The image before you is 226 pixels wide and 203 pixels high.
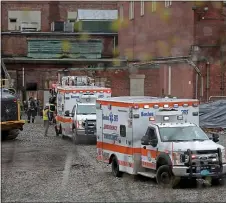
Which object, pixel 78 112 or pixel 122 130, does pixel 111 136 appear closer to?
pixel 122 130

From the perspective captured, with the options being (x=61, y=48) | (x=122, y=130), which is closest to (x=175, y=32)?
(x=61, y=48)

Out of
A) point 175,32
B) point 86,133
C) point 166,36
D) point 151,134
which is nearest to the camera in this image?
point 166,36

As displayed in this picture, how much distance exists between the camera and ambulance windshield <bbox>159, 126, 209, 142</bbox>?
1369 cm

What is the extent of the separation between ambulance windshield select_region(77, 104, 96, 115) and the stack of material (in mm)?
4961

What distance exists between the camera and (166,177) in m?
13.0

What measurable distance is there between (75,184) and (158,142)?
6.80 ft

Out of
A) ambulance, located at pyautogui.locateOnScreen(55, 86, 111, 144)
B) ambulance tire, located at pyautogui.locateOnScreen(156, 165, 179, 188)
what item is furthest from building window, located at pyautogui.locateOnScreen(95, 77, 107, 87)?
ambulance tire, located at pyautogui.locateOnScreen(156, 165, 179, 188)

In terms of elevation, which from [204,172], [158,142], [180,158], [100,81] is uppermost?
[100,81]

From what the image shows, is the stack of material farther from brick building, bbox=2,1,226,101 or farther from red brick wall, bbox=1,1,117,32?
red brick wall, bbox=1,1,117,32

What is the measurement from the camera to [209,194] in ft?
40.0

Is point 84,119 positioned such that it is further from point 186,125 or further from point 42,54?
point 186,125

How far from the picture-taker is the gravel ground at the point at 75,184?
38.0 ft

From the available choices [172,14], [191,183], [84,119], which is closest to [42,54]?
[191,183]

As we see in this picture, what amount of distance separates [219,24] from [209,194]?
7090mm
